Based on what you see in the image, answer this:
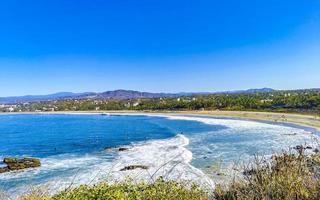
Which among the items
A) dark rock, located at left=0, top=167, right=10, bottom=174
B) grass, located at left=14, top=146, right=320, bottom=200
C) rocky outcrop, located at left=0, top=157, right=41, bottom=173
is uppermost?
grass, located at left=14, top=146, right=320, bottom=200

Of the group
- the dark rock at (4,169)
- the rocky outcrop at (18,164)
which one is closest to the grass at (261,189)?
the dark rock at (4,169)

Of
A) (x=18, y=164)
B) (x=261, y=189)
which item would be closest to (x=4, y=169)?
(x=18, y=164)

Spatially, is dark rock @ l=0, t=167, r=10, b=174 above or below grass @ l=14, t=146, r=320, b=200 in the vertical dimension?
below

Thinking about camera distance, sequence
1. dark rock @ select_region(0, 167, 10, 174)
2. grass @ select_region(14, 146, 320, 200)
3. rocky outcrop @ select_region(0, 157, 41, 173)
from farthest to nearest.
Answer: rocky outcrop @ select_region(0, 157, 41, 173) → dark rock @ select_region(0, 167, 10, 174) → grass @ select_region(14, 146, 320, 200)

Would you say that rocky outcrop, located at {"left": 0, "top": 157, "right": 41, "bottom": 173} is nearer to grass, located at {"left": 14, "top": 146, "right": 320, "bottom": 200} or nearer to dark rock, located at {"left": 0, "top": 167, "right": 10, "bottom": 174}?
dark rock, located at {"left": 0, "top": 167, "right": 10, "bottom": 174}

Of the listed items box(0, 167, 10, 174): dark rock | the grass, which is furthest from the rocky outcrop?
the grass

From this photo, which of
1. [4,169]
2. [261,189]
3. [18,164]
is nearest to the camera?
[261,189]

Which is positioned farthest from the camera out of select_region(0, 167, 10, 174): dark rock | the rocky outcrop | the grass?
the rocky outcrop

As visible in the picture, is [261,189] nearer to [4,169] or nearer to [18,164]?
[4,169]

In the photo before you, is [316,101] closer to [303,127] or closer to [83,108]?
[303,127]

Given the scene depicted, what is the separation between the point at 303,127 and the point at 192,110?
56.4 meters

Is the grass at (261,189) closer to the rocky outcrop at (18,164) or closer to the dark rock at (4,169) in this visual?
the dark rock at (4,169)

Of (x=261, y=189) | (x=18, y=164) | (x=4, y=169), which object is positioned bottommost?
(x=4, y=169)

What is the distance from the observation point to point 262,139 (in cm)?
3966
